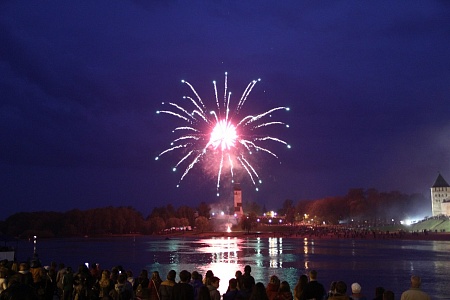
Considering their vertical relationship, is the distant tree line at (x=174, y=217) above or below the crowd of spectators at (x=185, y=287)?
above

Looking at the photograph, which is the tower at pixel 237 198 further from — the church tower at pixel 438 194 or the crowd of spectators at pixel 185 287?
the crowd of spectators at pixel 185 287

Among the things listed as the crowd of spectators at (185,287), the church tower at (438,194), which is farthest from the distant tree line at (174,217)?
the crowd of spectators at (185,287)

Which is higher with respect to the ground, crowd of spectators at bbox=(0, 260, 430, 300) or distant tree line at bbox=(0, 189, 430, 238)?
distant tree line at bbox=(0, 189, 430, 238)

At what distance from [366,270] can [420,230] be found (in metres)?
82.2

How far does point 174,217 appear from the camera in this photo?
191500 millimetres

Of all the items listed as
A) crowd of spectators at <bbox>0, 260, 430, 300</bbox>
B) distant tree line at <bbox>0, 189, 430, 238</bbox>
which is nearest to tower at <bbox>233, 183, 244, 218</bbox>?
distant tree line at <bbox>0, 189, 430, 238</bbox>

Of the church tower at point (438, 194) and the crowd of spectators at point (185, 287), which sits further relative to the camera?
the church tower at point (438, 194)

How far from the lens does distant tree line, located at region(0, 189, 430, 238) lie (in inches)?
6353

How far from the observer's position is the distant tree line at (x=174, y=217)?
161m

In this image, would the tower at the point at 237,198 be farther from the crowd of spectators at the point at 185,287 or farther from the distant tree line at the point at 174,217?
the crowd of spectators at the point at 185,287

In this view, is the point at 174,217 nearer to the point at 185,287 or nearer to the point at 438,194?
the point at 438,194

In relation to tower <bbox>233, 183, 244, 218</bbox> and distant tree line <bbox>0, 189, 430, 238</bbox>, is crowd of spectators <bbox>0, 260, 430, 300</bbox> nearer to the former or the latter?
distant tree line <bbox>0, 189, 430, 238</bbox>

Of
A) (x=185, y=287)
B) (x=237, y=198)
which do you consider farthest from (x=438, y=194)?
(x=185, y=287)

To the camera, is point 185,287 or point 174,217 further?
point 174,217
